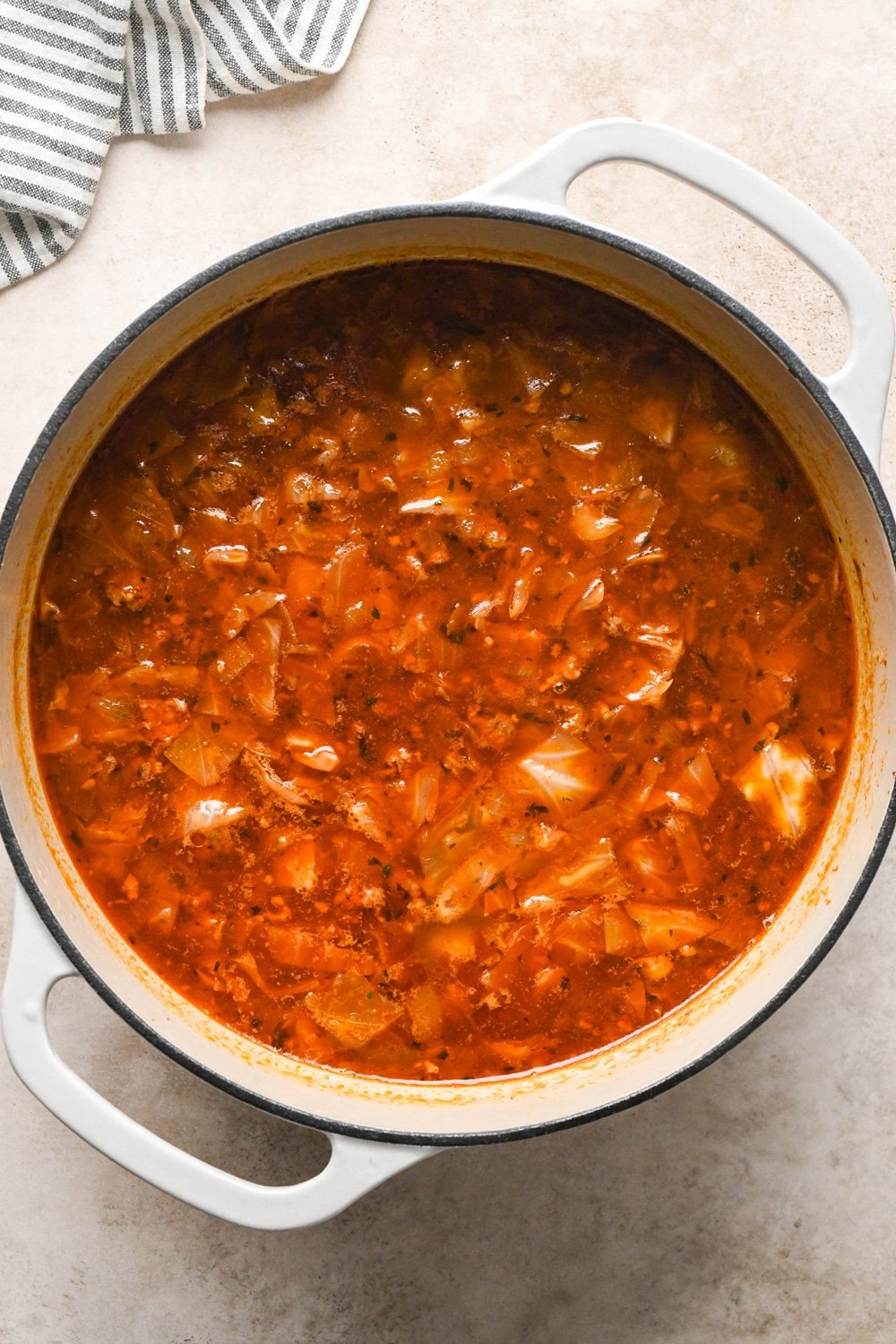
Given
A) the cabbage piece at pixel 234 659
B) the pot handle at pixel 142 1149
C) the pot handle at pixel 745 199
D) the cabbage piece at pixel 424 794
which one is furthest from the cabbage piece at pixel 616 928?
the pot handle at pixel 745 199

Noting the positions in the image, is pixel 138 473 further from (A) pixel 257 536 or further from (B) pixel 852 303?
(B) pixel 852 303

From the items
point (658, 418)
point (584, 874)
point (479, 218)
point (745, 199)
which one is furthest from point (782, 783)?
point (479, 218)

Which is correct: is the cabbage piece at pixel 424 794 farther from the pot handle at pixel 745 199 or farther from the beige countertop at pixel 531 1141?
the pot handle at pixel 745 199

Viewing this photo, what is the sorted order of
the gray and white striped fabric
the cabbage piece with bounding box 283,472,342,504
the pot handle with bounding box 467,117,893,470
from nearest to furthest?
the pot handle with bounding box 467,117,893,470 < the cabbage piece with bounding box 283,472,342,504 < the gray and white striped fabric

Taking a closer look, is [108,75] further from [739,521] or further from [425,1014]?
[425,1014]

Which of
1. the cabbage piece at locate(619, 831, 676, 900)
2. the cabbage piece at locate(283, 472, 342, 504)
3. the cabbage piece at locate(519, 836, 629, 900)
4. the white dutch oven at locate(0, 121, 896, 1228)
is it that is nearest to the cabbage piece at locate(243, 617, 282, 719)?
the cabbage piece at locate(283, 472, 342, 504)

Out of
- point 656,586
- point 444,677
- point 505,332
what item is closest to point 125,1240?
point 444,677

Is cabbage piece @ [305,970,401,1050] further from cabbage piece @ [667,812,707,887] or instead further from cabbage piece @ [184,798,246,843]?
cabbage piece @ [667,812,707,887]

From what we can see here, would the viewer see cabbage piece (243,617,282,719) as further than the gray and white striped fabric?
No
